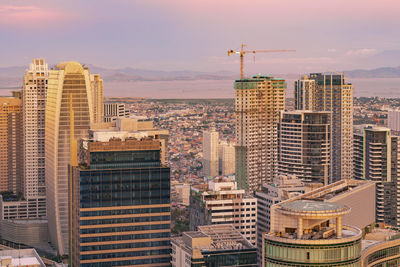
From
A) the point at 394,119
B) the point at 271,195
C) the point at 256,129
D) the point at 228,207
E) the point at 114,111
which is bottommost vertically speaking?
the point at 228,207

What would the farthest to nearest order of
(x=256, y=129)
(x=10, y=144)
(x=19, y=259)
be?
(x=10, y=144)
(x=256, y=129)
(x=19, y=259)

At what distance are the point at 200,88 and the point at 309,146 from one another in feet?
165

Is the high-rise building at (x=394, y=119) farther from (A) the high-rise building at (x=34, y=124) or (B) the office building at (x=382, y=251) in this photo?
(B) the office building at (x=382, y=251)

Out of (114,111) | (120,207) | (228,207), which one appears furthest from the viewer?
(114,111)

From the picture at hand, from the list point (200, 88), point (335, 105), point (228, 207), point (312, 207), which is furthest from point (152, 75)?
point (312, 207)

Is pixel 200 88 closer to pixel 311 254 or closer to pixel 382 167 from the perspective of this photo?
pixel 382 167

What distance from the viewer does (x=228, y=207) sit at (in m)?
55.5

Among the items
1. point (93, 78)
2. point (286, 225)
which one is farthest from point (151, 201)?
point (93, 78)

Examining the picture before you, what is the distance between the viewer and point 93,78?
96312 mm

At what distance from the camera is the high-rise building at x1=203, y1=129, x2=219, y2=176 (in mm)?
101375

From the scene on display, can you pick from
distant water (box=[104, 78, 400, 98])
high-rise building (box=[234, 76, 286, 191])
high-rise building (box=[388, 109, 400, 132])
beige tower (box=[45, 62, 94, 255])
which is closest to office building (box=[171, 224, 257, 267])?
beige tower (box=[45, 62, 94, 255])

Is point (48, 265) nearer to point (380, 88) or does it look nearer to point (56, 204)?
point (56, 204)

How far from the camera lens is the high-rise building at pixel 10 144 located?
311ft

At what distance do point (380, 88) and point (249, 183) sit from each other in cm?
2637
